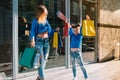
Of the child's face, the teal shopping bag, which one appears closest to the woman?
the teal shopping bag

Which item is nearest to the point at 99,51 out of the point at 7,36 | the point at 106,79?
the point at 106,79

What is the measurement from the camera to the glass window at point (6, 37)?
881 centimetres

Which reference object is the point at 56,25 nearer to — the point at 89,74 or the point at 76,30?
the point at 89,74

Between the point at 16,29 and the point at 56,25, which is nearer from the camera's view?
the point at 16,29

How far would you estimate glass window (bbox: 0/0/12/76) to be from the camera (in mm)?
8812

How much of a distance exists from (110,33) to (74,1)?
3543 millimetres

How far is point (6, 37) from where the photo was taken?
890 cm

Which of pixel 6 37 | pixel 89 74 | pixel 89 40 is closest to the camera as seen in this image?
pixel 6 37

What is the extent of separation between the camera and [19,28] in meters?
9.24

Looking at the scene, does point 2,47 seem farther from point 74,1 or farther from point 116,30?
point 116,30

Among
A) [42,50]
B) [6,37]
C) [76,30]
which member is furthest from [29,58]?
[6,37]

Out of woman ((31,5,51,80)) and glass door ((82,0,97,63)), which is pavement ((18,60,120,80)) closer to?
glass door ((82,0,97,63))

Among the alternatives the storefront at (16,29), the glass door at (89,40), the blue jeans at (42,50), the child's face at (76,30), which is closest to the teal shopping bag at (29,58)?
the blue jeans at (42,50)

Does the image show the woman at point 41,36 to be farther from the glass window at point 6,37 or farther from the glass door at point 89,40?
the glass door at point 89,40
